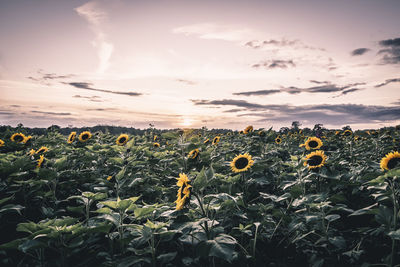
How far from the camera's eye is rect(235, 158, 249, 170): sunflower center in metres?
3.29

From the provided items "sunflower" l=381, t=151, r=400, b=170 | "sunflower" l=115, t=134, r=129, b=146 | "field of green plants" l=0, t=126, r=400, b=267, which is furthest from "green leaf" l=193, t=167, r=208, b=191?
"sunflower" l=115, t=134, r=129, b=146

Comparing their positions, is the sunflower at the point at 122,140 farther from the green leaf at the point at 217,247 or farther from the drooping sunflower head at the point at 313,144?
the green leaf at the point at 217,247

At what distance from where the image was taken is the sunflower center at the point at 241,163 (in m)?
3.29

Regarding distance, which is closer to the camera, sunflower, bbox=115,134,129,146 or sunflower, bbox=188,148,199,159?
sunflower, bbox=188,148,199,159

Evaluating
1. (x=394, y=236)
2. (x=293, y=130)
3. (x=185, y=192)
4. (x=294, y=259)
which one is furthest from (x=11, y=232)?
(x=293, y=130)

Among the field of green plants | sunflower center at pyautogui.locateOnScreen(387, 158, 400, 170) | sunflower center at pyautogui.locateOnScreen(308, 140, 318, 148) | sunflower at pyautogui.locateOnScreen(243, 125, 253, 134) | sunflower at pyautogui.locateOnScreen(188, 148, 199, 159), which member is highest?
sunflower at pyautogui.locateOnScreen(243, 125, 253, 134)

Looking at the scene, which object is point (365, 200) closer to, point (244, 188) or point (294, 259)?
point (294, 259)

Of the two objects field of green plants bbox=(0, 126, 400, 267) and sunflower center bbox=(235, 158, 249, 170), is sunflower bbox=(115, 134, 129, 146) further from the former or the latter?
sunflower center bbox=(235, 158, 249, 170)

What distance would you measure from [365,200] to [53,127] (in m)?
9.67

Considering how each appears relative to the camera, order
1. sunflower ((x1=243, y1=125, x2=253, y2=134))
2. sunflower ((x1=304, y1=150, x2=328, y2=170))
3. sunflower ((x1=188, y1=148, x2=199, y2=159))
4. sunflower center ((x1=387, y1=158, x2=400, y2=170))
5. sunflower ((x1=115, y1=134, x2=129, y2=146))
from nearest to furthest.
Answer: sunflower center ((x1=387, y1=158, x2=400, y2=170)) → sunflower ((x1=304, y1=150, x2=328, y2=170)) → sunflower ((x1=188, y1=148, x2=199, y2=159)) → sunflower ((x1=115, y1=134, x2=129, y2=146)) → sunflower ((x1=243, y1=125, x2=253, y2=134))

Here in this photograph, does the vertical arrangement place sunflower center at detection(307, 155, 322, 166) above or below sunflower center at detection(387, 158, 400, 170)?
below

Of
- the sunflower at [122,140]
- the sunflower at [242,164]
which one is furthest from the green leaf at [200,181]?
the sunflower at [122,140]

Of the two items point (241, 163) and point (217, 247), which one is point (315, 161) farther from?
point (217, 247)

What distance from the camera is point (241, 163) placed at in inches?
132
